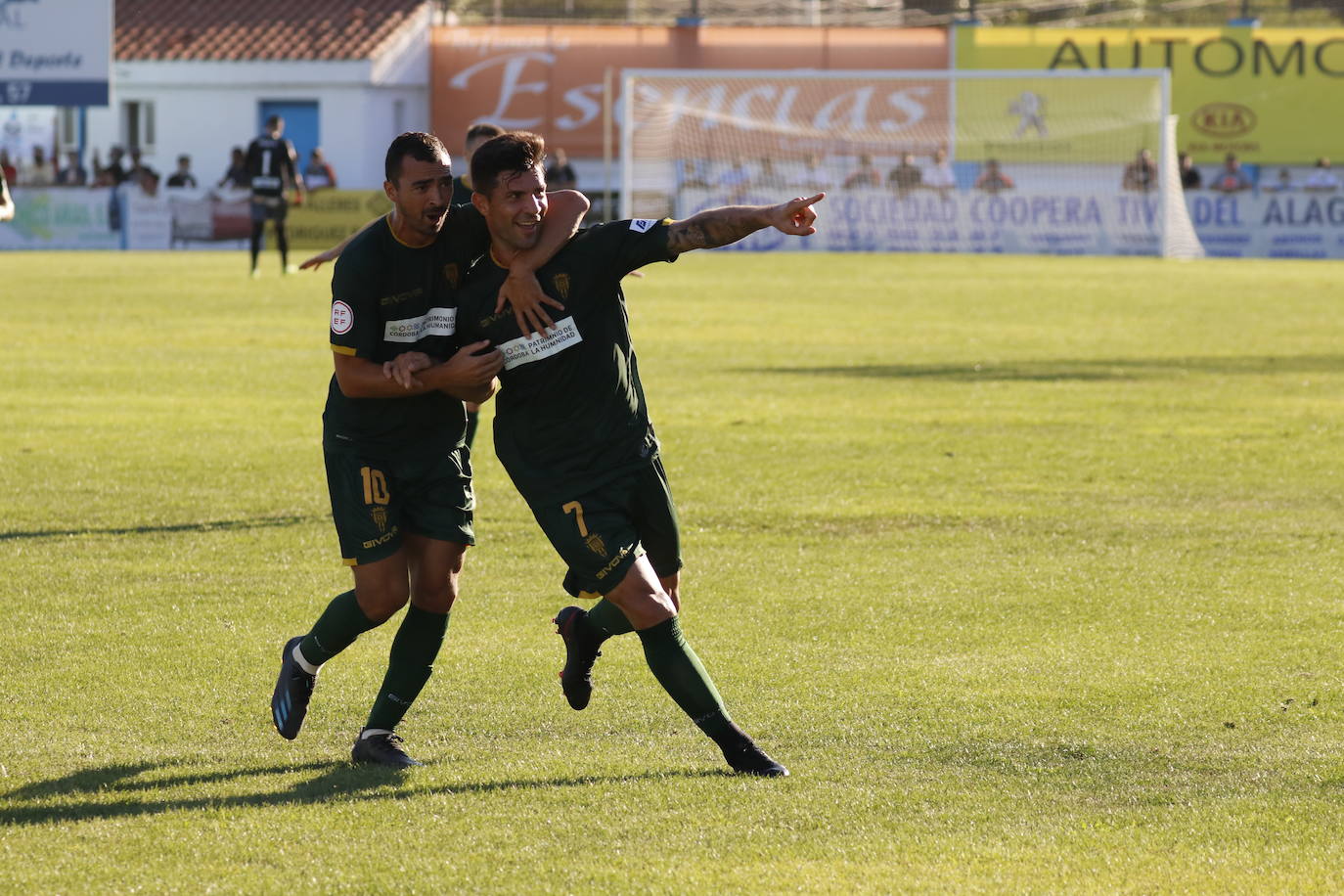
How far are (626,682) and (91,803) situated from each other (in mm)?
2003

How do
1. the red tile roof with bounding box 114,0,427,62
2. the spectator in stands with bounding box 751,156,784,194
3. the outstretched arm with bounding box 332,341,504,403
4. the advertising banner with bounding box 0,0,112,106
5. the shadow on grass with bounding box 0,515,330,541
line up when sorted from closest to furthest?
the outstretched arm with bounding box 332,341,504,403 < the shadow on grass with bounding box 0,515,330,541 < the spectator in stands with bounding box 751,156,784,194 < the advertising banner with bounding box 0,0,112,106 < the red tile roof with bounding box 114,0,427,62

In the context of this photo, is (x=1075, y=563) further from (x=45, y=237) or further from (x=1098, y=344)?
(x=45, y=237)

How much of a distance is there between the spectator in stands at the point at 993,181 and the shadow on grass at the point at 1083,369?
19.3 meters

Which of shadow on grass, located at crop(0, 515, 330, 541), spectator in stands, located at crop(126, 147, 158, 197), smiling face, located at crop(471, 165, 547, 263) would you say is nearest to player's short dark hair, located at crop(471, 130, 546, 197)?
smiling face, located at crop(471, 165, 547, 263)

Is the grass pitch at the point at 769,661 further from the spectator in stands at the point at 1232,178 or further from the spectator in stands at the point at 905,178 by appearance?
the spectator in stands at the point at 1232,178

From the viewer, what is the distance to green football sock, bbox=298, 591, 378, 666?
5.62m

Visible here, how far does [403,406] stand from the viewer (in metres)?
5.50

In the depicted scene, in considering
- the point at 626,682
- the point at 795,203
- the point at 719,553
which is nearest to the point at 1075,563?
the point at 719,553

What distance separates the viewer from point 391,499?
5.49 meters

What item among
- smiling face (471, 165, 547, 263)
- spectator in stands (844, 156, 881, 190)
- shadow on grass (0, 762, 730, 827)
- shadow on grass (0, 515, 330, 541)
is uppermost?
spectator in stands (844, 156, 881, 190)

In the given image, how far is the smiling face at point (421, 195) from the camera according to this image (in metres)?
5.18

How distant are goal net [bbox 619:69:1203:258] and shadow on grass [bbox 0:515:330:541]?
25931mm

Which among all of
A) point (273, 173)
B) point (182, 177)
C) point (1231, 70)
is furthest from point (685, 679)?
point (1231, 70)

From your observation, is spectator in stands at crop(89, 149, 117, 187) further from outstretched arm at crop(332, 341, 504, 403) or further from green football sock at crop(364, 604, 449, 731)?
outstretched arm at crop(332, 341, 504, 403)
